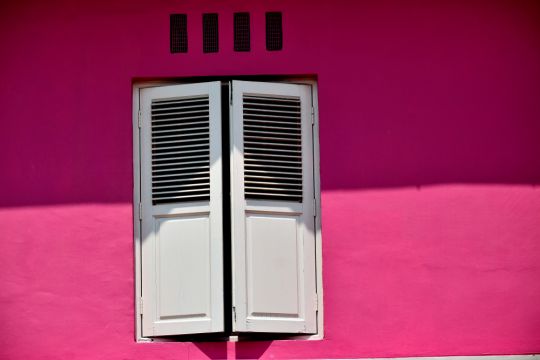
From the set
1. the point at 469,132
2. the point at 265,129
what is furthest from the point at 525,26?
the point at 265,129

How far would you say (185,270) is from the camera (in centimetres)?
899

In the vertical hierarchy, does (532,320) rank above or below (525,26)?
below

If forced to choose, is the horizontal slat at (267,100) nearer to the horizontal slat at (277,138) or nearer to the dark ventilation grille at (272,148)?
the dark ventilation grille at (272,148)

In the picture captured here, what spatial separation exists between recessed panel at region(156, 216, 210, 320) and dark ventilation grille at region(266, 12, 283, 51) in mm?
1294

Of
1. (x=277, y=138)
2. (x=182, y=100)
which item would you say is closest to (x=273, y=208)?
(x=277, y=138)

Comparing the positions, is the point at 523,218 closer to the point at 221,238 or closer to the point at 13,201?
the point at 221,238

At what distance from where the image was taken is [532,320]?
8969 millimetres

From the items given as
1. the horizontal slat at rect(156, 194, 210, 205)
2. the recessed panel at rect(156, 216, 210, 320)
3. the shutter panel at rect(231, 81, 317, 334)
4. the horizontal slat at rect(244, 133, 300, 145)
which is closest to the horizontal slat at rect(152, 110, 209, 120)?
the shutter panel at rect(231, 81, 317, 334)

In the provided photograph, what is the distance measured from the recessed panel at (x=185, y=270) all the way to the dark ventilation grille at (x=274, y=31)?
1294 mm

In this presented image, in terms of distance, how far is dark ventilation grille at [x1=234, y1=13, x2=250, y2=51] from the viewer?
938 centimetres

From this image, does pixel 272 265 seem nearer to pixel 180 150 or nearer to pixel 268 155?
pixel 268 155

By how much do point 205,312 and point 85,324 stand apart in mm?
801

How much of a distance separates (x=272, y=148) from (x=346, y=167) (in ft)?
1.68

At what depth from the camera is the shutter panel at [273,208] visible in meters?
8.93
